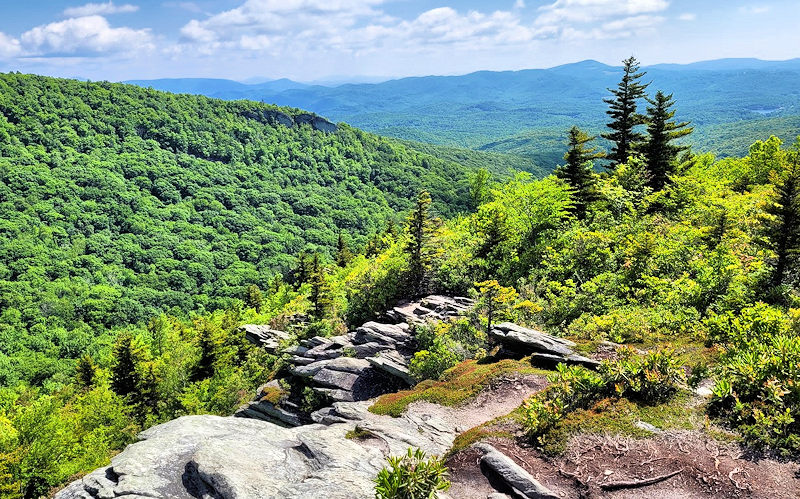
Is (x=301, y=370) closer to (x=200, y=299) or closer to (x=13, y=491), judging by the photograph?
(x=13, y=491)

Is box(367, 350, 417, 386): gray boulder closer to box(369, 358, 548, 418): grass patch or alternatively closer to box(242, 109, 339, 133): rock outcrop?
box(369, 358, 548, 418): grass patch

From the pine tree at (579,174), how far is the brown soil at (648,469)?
19.6 meters

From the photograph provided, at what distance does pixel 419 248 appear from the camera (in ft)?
84.1

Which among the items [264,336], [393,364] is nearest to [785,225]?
[393,364]

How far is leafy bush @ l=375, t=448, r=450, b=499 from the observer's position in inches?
299

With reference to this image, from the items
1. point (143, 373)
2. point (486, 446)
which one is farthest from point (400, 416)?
point (143, 373)

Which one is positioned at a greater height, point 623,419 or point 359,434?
point 623,419

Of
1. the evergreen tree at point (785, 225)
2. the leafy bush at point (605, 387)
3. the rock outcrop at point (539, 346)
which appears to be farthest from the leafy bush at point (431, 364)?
the evergreen tree at point (785, 225)

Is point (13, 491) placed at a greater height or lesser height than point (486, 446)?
lesser

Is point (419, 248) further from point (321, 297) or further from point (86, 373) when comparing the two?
point (86, 373)

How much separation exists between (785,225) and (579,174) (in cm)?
1402

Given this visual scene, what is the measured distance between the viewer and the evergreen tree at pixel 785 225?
43.8ft

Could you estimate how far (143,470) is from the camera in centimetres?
1119

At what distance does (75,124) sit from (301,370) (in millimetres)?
153326
